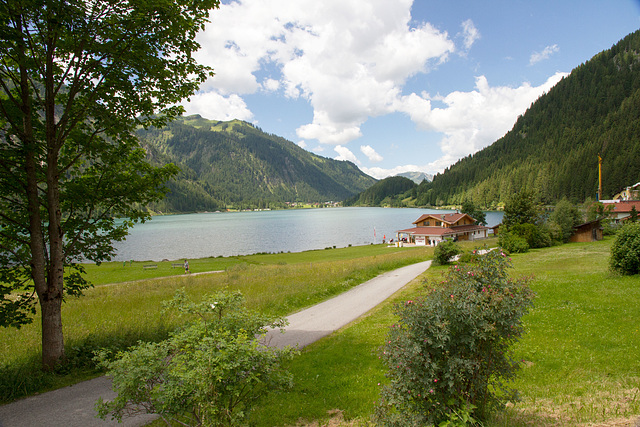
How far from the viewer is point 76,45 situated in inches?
294

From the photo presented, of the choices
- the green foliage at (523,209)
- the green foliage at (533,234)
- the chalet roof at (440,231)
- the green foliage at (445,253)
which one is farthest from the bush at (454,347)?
the chalet roof at (440,231)

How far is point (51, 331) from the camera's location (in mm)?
8141

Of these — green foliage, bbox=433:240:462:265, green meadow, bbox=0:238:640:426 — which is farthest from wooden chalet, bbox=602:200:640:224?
green meadow, bbox=0:238:640:426

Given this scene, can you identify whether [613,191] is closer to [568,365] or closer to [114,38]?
[568,365]

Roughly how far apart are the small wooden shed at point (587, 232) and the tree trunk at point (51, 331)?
204ft

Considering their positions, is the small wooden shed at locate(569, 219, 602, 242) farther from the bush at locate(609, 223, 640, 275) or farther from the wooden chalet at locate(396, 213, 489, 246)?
the bush at locate(609, 223, 640, 275)

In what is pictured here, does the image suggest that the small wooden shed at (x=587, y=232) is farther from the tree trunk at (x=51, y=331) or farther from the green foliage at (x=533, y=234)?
the tree trunk at (x=51, y=331)

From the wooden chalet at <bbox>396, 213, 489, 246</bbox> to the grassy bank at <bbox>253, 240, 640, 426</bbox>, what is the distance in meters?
53.7

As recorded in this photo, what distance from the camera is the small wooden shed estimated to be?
154ft

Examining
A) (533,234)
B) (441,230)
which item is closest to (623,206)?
(441,230)

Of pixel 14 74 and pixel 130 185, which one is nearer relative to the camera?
pixel 14 74

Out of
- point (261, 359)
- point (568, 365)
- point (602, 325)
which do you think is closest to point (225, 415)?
point (261, 359)

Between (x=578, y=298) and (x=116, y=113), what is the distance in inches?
753

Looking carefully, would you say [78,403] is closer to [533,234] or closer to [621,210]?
[533,234]
